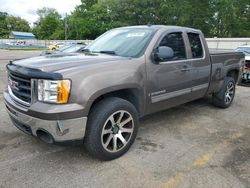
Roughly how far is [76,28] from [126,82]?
7038 cm

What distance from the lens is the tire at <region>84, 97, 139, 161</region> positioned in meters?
3.35

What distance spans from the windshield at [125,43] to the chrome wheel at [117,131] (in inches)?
38.0

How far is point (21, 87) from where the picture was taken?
11.0 feet

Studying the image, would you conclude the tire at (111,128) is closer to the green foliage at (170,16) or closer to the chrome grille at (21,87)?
the chrome grille at (21,87)

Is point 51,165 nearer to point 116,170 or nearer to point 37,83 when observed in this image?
point 116,170

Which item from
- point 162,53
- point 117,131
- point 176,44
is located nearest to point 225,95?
point 176,44

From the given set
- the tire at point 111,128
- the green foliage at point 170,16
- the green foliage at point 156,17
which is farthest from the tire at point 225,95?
the green foliage at point 170,16

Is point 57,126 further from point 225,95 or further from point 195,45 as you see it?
point 225,95

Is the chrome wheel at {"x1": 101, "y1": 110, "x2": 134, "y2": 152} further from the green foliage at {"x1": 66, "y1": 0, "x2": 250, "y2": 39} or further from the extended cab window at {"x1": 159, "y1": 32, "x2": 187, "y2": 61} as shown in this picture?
the green foliage at {"x1": 66, "y1": 0, "x2": 250, "y2": 39}

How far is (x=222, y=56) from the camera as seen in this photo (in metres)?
5.80

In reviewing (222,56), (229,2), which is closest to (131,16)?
(229,2)

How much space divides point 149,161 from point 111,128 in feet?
2.22

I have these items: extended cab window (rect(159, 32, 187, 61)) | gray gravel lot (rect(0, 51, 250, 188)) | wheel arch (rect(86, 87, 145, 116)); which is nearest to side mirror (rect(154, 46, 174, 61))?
extended cab window (rect(159, 32, 187, 61))

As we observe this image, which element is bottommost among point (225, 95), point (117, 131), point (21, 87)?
point (117, 131)
